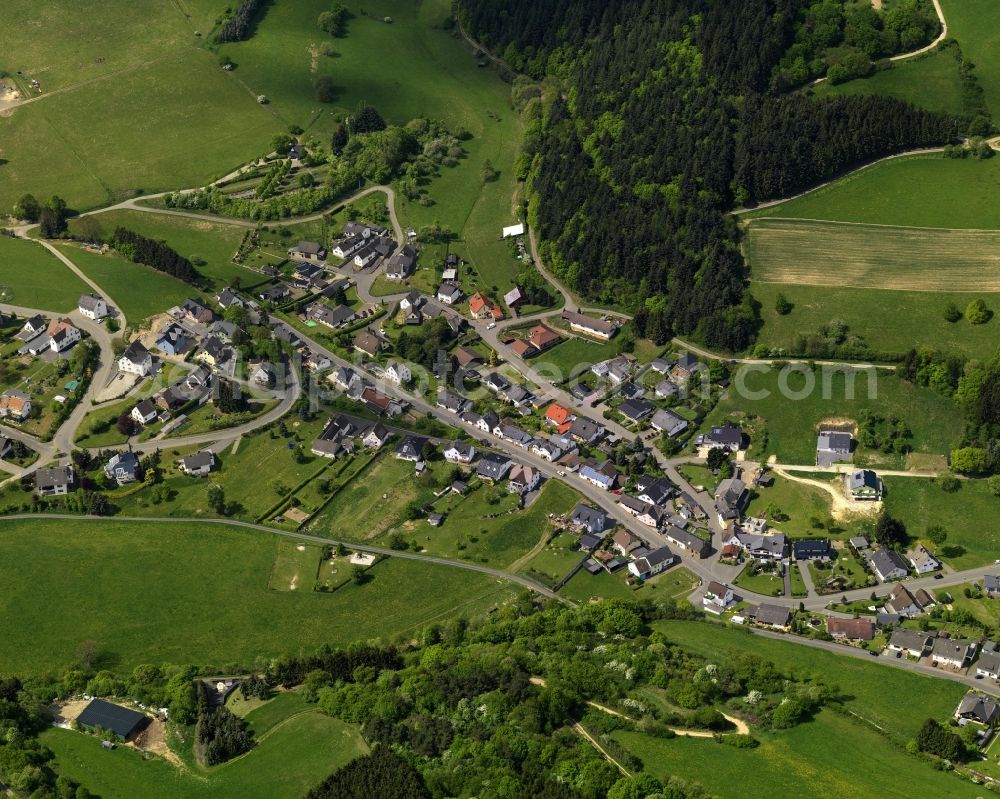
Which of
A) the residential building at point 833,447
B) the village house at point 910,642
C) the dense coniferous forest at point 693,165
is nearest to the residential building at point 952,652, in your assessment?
the village house at point 910,642

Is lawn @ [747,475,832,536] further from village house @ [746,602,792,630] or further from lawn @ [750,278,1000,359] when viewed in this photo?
lawn @ [750,278,1000,359]

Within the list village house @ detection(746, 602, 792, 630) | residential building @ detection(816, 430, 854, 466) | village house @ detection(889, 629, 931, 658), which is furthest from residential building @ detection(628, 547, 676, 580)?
village house @ detection(889, 629, 931, 658)

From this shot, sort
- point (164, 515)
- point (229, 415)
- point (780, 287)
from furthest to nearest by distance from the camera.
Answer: point (780, 287)
point (229, 415)
point (164, 515)

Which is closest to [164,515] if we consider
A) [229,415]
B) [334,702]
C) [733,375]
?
[229,415]

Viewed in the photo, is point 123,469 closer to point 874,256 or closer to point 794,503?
point 794,503

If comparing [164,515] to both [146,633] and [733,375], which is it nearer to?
[146,633]

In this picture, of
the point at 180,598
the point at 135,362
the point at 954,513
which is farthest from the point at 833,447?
the point at 135,362
